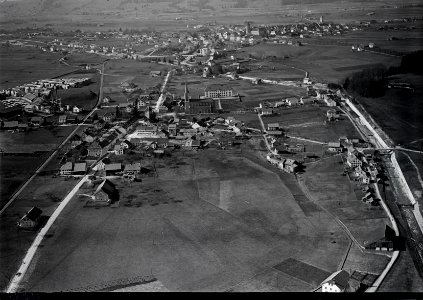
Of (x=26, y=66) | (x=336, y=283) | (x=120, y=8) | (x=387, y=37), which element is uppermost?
(x=120, y=8)

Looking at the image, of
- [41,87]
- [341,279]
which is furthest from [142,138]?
[41,87]

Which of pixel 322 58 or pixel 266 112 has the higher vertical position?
pixel 322 58

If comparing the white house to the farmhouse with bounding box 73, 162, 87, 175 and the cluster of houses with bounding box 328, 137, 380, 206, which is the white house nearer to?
the cluster of houses with bounding box 328, 137, 380, 206

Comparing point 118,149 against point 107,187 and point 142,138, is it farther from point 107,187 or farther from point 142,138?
point 107,187

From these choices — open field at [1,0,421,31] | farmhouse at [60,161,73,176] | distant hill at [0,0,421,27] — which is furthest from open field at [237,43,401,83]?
distant hill at [0,0,421,27]

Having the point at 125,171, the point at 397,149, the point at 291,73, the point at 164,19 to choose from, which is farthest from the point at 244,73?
the point at 164,19

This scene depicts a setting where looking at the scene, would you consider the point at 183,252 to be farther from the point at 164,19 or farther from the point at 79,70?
the point at 164,19
